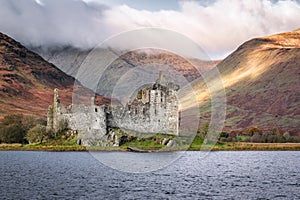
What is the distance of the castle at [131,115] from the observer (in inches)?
2395

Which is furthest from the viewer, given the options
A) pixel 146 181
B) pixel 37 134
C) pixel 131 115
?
pixel 37 134

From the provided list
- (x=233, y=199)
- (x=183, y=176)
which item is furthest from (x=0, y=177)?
(x=233, y=199)

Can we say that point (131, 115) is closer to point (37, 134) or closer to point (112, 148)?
point (112, 148)

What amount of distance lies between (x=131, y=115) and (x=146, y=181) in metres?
27.2

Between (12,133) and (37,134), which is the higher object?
(12,133)

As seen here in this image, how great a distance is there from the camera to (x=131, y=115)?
62250 millimetres

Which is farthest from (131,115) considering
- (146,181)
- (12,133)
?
(146,181)

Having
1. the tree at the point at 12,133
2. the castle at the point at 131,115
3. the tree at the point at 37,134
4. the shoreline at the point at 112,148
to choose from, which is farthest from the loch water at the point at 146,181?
the tree at the point at 12,133

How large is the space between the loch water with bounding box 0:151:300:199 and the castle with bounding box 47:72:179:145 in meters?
11.1

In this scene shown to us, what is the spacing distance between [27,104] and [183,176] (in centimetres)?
13963

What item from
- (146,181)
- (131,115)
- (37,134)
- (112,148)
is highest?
(131,115)

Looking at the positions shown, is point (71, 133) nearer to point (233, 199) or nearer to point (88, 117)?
point (88, 117)

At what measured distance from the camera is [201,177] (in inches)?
1499

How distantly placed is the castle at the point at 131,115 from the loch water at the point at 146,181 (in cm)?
1113
